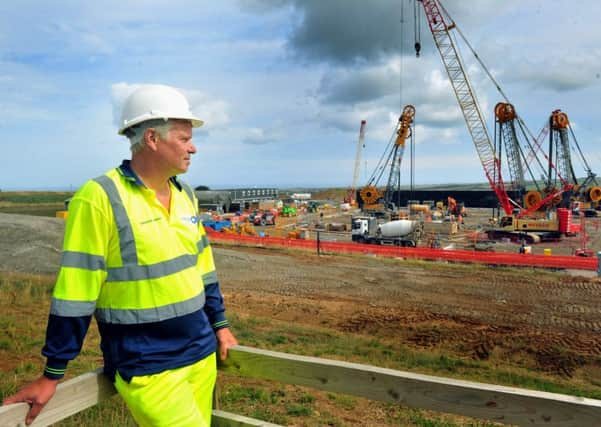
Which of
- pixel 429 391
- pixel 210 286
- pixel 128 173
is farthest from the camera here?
pixel 210 286

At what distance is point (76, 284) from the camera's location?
1778mm

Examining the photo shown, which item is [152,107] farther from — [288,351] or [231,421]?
[288,351]

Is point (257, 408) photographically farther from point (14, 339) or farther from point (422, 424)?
point (14, 339)

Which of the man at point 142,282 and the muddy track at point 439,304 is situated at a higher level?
the man at point 142,282

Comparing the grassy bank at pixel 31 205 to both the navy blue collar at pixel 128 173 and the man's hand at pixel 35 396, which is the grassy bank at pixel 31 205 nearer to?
the navy blue collar at pixel 128 173

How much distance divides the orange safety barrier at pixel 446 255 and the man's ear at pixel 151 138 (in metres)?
22.7

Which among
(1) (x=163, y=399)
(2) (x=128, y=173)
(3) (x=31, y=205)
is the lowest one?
(3) (x=31, y=205)

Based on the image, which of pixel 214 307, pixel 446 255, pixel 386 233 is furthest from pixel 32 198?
pixel 214 307

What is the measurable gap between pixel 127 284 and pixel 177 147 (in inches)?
26.6

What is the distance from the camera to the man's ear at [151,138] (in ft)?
6.79

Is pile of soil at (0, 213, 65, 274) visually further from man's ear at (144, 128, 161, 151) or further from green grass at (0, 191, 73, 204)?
green grass at (0, 191, 73, 204)

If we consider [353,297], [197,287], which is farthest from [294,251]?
[197,287]

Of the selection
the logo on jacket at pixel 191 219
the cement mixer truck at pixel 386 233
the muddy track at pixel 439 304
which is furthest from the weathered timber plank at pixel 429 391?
the cement mixer truck at pixel 386 233

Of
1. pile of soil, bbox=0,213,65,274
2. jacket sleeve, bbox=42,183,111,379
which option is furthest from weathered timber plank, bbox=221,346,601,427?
pile of soil, bbox=0,213,65,274
